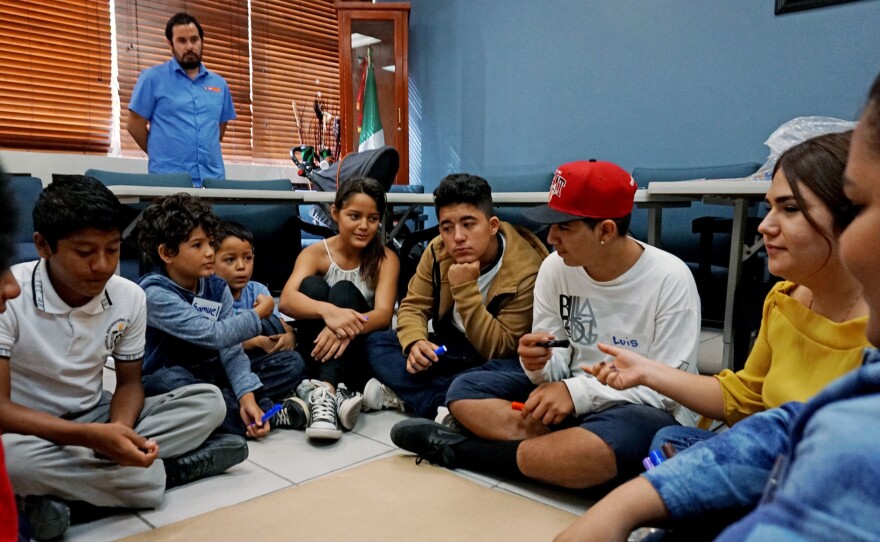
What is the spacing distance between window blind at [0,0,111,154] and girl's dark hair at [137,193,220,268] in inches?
119

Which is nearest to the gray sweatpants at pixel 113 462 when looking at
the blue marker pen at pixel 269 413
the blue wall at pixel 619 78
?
the blue marker pen at pixel 269 413

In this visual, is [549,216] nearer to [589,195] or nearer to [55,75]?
[589,195]

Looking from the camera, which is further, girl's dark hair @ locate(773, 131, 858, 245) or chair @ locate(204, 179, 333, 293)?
chair @ locate(204, 179, 333, 293)

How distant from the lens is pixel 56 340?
4.03 feet

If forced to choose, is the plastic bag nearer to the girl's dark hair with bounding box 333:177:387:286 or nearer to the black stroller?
the black stroller

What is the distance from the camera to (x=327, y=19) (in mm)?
5695

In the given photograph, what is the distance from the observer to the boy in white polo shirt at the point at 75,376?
1153 millimetres

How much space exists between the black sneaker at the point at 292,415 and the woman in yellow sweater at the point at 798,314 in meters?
1.01

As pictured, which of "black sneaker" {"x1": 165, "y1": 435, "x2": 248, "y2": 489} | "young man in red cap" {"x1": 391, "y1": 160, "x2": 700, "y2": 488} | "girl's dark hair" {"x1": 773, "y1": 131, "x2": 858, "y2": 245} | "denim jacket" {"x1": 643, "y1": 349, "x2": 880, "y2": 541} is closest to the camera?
"denim jacket" {"x1": 643, "y1": 349, "x2": 880, "y2": 541}

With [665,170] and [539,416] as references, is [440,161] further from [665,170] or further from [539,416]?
[539,416]

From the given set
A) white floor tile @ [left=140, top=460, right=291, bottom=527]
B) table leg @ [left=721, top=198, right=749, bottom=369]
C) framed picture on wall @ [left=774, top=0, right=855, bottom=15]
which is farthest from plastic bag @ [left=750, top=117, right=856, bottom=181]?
white floor tile @ [left=140, top=460, right=291, bottom=527]

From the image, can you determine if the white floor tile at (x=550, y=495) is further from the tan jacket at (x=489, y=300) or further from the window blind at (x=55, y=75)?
the window blind at (x=55, y=75)

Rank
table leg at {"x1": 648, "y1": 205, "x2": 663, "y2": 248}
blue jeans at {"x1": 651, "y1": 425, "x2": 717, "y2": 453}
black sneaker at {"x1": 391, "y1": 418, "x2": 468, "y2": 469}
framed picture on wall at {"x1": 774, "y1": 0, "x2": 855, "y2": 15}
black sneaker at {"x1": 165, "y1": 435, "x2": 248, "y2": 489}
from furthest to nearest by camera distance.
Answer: framed picture on wall at {"x1": 774, "y1": 0, "x2": 855, "y2": 15} → table leg at {"x1": 648, "y1": 205, "x2": 663, "y2": 248} → black sneaker at {"x1": 391, "y1": 418, "x2": 468, "y2": 469} → black sneaker at {"x1": 165, "y1": 435, "x2": 248, "y2": 489} → blue jeans at {"x1": 651, "y1": 425, "x2": 717, "y2": 453}

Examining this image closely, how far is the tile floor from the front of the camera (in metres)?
1.22
